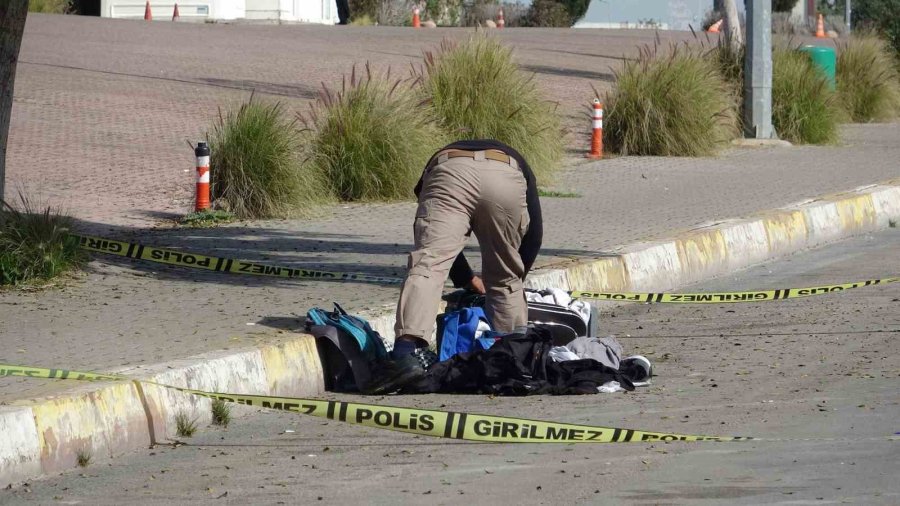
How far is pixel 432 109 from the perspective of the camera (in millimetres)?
14922

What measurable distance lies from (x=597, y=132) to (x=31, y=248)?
32.1 feet

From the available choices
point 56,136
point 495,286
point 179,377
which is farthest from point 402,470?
point 56,136

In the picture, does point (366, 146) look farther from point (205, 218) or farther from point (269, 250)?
point (269, 250)

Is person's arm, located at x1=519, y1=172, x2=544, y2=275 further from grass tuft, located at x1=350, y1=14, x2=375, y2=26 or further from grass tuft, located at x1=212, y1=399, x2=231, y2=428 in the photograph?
grass tuft, located at x1=350, y1=14, x2=375, y2=26

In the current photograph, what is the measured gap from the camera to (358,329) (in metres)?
6.92

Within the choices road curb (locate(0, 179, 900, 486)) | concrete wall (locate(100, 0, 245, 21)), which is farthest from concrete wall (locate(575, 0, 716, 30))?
road curb (locate(0, 179, 900, 486))

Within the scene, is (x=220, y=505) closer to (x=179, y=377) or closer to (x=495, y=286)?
(x=179, y=377)

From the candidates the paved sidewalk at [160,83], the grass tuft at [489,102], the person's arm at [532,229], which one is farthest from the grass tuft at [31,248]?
the grass tuft at [489,102]

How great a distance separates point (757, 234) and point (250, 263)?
4.59 m

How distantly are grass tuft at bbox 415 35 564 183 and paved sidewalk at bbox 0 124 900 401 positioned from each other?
57cm

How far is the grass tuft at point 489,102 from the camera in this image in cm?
1495

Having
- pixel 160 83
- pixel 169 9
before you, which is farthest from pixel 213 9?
pixel 160 83

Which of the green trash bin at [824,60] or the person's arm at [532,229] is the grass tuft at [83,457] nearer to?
the person's arm at [532,229]

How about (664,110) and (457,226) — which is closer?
(457,226)
